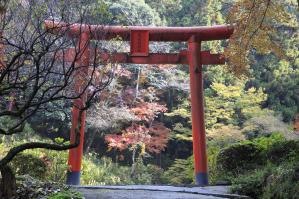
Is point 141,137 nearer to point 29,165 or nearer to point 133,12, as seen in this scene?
point 133,12

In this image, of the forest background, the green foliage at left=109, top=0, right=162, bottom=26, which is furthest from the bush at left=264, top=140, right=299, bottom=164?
the green foliage at left=109, top=0, right=162, bottom=26

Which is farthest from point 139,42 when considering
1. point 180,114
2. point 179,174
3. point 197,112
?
point 179,174

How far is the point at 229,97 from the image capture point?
624 inches

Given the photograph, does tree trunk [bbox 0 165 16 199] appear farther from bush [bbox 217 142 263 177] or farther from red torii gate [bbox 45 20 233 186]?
bush [bbox 217 142 263 177]

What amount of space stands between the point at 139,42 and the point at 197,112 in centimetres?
253

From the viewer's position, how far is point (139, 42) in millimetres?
10766

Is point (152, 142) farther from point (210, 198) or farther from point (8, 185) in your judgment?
point (8, 185)

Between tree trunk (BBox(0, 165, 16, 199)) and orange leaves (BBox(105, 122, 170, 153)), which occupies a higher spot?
orange leaves (BBox(105, 122, 170, 153))

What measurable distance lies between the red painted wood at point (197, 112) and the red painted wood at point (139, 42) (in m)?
1.29

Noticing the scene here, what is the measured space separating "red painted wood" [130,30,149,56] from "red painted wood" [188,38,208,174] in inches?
50.6

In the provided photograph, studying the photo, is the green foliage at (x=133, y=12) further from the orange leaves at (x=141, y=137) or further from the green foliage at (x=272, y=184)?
the green foliage at (x=272, y=184)

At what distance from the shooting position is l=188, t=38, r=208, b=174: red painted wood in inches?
407

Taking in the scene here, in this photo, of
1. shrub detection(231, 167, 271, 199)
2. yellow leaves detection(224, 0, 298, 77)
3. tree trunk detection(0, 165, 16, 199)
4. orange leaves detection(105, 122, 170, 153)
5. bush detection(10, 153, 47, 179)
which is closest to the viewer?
tree trunk detection(0, 165, 16, 199)

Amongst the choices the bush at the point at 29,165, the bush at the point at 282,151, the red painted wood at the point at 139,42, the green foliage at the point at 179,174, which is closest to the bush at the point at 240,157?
the bush at the point at 282,151
